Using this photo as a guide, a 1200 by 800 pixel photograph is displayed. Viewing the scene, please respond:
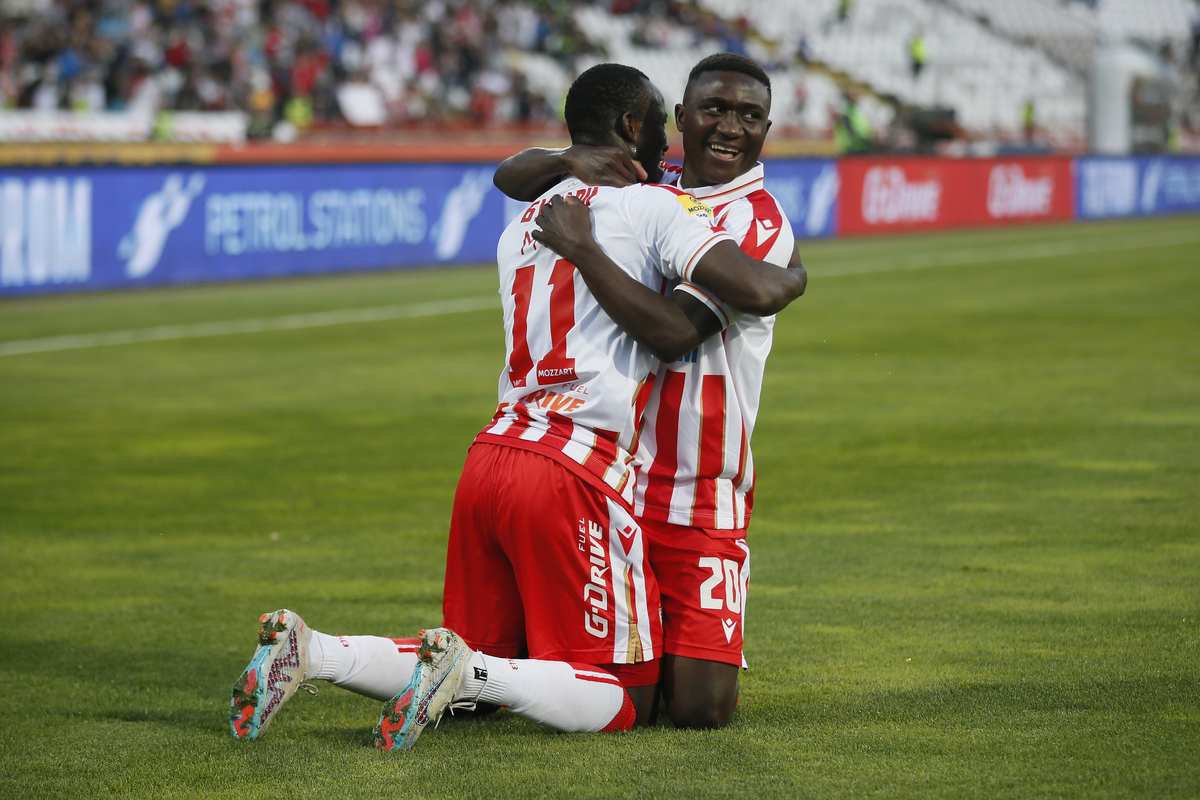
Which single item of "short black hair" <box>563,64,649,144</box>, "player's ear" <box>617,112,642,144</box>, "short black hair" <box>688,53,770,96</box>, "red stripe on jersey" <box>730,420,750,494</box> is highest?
"short black hair" <box>688,53,770,96</box>

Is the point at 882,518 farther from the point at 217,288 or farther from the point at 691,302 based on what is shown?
the point at 217,288

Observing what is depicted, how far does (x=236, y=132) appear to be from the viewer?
25.7m

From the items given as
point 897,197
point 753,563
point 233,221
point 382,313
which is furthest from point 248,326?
point 897,197

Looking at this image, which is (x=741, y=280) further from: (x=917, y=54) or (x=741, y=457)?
(x=917, y=54)

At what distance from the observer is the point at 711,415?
14.1 feet

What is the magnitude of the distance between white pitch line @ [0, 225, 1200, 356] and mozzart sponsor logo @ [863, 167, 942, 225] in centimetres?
435

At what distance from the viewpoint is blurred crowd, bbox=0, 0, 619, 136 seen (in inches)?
1032

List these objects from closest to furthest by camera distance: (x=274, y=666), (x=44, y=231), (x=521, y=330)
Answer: (x=274, y=666) < (x=521, y=330) < (x=44, y=231)

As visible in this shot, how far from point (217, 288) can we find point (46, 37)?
9.41 metres

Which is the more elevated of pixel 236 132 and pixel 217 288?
pixel 236 132

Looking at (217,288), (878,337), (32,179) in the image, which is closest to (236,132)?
(217,288)

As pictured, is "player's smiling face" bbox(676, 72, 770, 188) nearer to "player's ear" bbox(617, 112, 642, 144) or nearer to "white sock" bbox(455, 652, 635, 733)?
"player's ear" bbox(617, 112, 642, 144)

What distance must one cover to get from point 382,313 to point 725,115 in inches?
506

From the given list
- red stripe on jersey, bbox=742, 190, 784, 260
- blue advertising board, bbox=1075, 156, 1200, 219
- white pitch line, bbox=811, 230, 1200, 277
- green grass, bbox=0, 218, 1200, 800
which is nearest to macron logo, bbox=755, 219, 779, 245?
red stripe on jersey, bbox=742, 190, 784, 260
